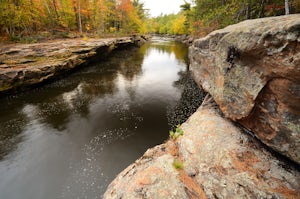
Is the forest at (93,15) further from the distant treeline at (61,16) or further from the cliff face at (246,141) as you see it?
the cliff face at (246,141)

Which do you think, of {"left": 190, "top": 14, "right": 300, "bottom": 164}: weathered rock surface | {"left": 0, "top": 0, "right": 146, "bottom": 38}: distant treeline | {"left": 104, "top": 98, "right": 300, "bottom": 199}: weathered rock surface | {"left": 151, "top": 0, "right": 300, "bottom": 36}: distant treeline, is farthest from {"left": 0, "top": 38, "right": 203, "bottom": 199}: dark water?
{"left": 0, "top": 0, "right": 146, "bottom": 38}: distant treeline

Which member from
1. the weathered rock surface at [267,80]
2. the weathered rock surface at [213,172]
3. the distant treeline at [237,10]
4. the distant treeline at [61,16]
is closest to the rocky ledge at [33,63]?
the distant treeline at [61,16]

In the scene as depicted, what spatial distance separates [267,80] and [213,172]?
2.91 m

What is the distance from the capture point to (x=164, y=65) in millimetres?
24406

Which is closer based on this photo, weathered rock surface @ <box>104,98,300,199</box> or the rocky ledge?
weathered rock surface @ <box>104,98,300,199</box>

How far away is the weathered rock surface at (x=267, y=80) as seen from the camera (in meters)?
3.46

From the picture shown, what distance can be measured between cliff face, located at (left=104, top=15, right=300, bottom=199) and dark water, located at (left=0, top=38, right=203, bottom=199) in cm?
267

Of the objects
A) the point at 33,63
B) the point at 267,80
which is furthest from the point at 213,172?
the point at 33,63

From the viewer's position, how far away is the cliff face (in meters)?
3.63

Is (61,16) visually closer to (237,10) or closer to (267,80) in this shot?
(237,10)

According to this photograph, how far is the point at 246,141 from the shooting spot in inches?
196

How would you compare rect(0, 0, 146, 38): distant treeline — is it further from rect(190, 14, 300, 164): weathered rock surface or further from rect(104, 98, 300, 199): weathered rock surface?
rect(190, 14, 300, 164): weathered rock surface

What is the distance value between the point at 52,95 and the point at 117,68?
10.9 meters

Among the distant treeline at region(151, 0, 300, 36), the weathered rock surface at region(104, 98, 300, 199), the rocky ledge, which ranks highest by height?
the distant treeline at region(151, 0, 300, 36)
